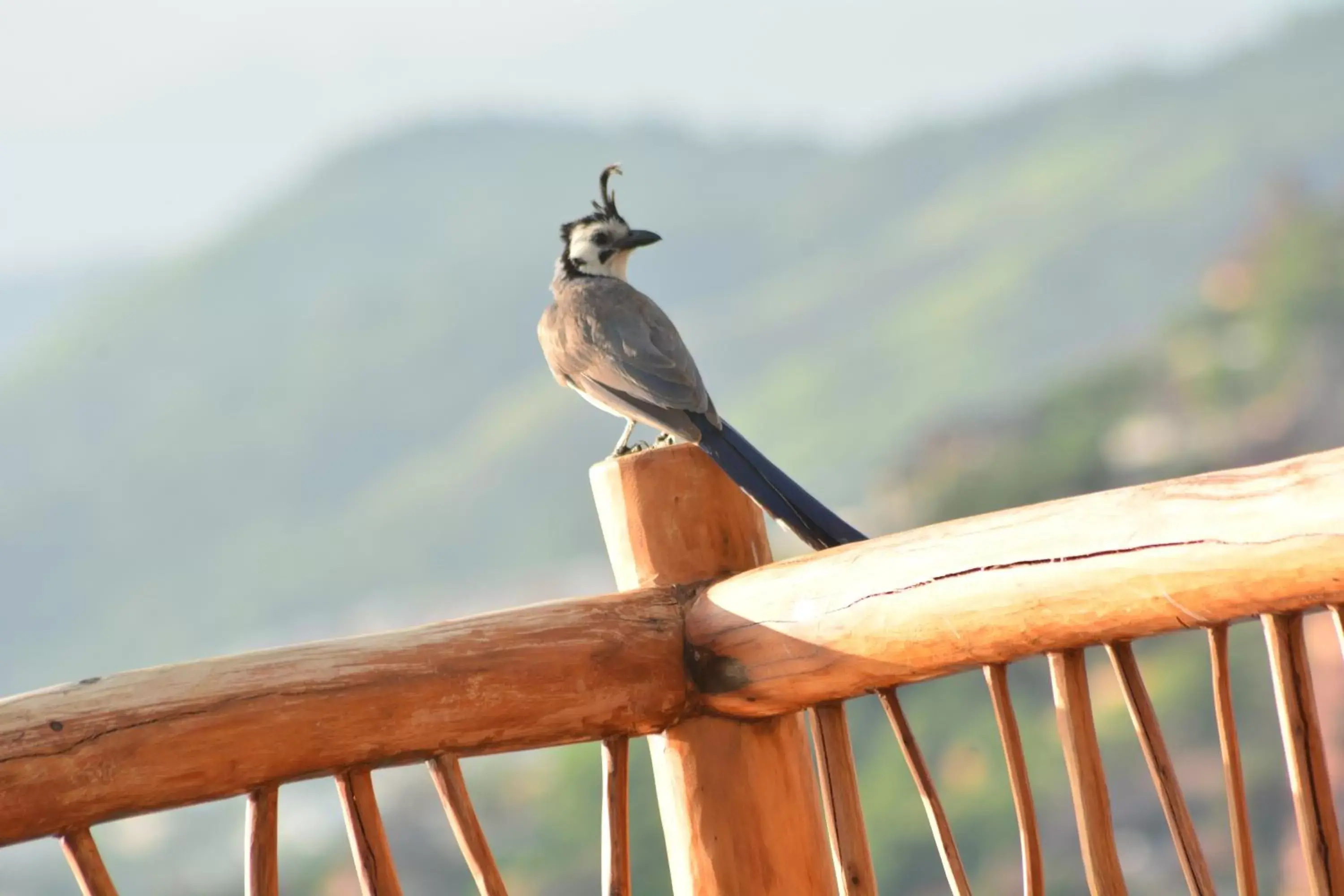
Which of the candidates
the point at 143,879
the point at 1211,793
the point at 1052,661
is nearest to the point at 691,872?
the point at 1052,661

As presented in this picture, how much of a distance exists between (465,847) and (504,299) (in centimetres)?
6622

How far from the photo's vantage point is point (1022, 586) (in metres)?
1.70

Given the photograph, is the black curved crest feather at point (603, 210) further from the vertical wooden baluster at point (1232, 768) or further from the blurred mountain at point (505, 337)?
the blurred mountain at point (505, 337)

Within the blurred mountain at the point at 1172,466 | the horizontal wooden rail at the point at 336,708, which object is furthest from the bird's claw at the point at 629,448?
the blurred mountain at the point at 1172,466

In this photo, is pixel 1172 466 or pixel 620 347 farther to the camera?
pixel 1172 466

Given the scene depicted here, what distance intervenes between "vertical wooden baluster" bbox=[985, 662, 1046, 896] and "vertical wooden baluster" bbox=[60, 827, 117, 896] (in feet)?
3.00

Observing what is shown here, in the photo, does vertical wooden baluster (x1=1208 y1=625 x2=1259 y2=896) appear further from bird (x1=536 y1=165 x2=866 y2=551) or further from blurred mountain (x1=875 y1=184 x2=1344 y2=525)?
→ blurred mountain (x1=875 y1=184 x2=1344 y2=525)

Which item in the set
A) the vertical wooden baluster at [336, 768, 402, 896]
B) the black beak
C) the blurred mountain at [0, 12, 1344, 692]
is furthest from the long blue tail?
the blurred mountain at [0, 12, 1344, 692]

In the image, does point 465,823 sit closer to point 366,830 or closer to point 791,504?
point 366,830

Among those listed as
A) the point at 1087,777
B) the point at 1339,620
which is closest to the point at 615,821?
the point at 1087,777

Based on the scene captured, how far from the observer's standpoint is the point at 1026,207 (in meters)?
63.4

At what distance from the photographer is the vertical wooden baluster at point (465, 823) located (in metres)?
1.87

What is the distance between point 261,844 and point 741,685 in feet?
1.87

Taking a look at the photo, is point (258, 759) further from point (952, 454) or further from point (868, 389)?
point (868, 389)
